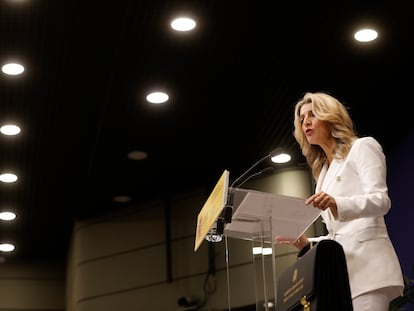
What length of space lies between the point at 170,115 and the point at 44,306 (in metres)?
4.17

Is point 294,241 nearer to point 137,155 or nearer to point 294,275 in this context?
point 294,275

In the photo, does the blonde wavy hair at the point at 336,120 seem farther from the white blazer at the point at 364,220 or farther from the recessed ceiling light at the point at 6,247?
the recessed ceiling light at the point at 6,247

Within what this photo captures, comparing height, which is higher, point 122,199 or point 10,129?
point 10,129

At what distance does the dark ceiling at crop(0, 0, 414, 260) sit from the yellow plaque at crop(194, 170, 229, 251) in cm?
250

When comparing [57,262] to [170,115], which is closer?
[170,115]

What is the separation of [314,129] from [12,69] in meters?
3.57

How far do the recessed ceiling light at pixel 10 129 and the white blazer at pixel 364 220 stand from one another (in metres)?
4.55

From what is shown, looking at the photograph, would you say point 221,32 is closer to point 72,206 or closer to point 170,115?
point 170,115

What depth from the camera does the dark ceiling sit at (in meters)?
5.30

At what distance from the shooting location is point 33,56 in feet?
18.9

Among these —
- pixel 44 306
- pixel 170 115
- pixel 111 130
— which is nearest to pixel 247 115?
pixel 170 115

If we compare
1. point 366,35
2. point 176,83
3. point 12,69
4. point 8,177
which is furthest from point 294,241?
point 8,177

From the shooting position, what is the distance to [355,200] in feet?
8.47

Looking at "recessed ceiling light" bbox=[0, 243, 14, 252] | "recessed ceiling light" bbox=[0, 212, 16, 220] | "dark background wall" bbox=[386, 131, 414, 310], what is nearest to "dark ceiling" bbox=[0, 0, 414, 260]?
"dark background wall" bbox=[386, 131, 414, 310]
